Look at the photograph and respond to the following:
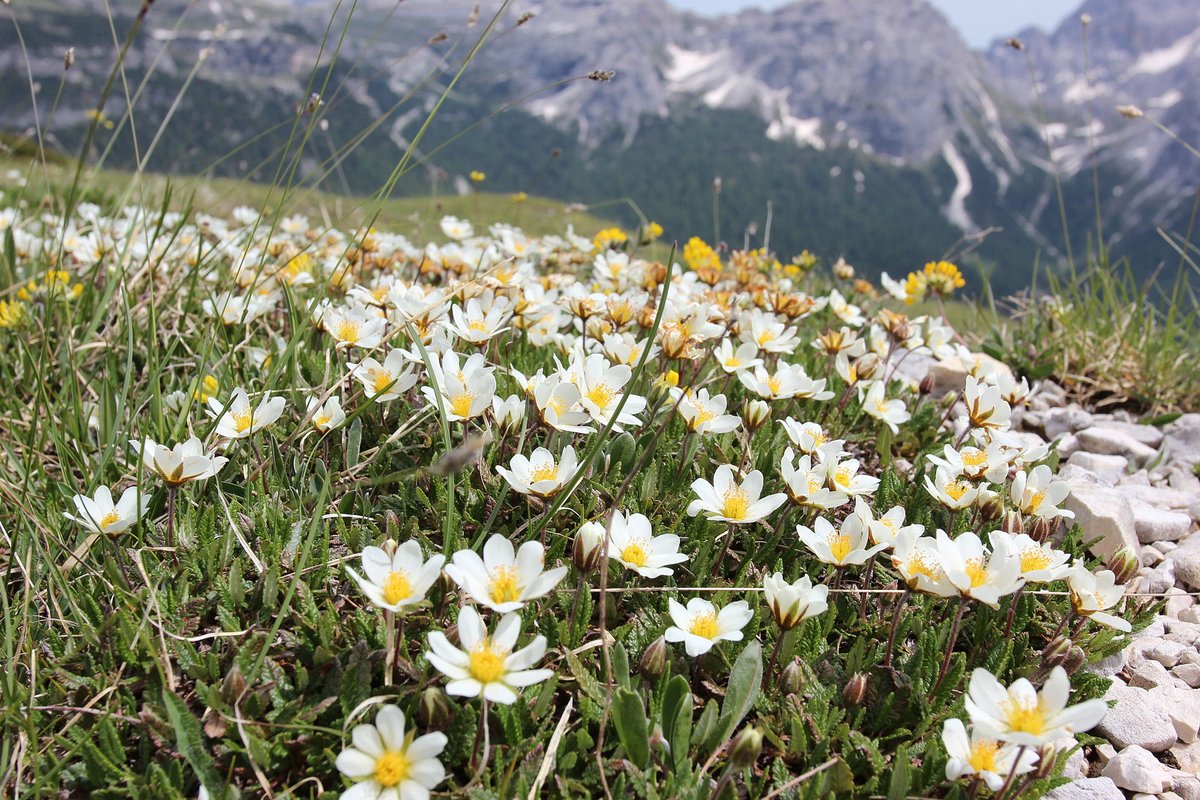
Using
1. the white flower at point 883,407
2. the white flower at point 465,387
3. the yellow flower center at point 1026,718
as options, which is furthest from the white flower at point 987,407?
the white flower at point 465,387

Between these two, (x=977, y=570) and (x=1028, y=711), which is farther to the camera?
(x=977, y=570)

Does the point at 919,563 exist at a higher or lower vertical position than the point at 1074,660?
higher

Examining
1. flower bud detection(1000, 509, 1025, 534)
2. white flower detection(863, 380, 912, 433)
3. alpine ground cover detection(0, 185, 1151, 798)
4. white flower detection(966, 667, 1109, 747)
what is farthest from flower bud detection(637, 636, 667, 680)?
white flower detection(863, 380, 912, 433)

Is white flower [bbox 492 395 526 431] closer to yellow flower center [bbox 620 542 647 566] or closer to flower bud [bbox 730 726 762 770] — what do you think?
yellow flower center [bbox 620 542 647 566]

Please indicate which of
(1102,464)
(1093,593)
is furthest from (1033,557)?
(1102,464)

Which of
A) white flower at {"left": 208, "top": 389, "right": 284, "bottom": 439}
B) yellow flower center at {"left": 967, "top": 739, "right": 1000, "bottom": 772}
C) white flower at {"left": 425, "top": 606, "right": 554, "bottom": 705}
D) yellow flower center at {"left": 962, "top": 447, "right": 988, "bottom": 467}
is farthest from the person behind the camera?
yellow flower center at {"left": 962, "top": 447, "right": 988, "bottom": 467}

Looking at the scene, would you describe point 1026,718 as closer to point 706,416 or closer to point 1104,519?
point 706,416

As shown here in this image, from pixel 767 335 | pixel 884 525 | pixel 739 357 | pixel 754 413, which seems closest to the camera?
pixel 884 525
